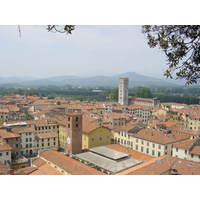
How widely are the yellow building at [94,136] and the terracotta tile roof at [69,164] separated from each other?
4.21 meters

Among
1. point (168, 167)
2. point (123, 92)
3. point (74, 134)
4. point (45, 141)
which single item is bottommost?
point (45, 141)

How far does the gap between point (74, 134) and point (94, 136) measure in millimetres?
2499

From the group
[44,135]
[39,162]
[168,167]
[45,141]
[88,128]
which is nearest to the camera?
[168,167]

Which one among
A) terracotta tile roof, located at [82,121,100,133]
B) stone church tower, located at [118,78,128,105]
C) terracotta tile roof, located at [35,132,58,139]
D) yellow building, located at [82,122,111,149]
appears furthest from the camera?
stone church tower, located at [118,78,128,105]

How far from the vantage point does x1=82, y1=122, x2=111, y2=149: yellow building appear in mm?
16016

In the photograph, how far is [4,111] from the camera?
84.5 feet

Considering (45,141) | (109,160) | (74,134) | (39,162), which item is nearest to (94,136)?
(74,134)

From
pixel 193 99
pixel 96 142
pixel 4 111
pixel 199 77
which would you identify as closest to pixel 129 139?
pixel 96 142

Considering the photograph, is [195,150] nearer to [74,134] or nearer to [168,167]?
[168,167]

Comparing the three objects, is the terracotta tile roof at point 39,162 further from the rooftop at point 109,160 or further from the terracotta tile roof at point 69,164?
the rooftop at point 109,160

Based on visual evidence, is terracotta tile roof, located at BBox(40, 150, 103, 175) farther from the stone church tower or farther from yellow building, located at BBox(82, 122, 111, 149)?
the stone church tower

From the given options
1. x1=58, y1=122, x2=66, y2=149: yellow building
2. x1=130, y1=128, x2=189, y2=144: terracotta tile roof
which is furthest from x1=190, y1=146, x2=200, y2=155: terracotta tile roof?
x1=58, y1=122, x2=66, y2=149: yellow building

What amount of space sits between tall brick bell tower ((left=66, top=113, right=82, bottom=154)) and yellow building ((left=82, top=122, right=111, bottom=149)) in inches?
66.1

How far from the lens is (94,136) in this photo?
16.3 m
